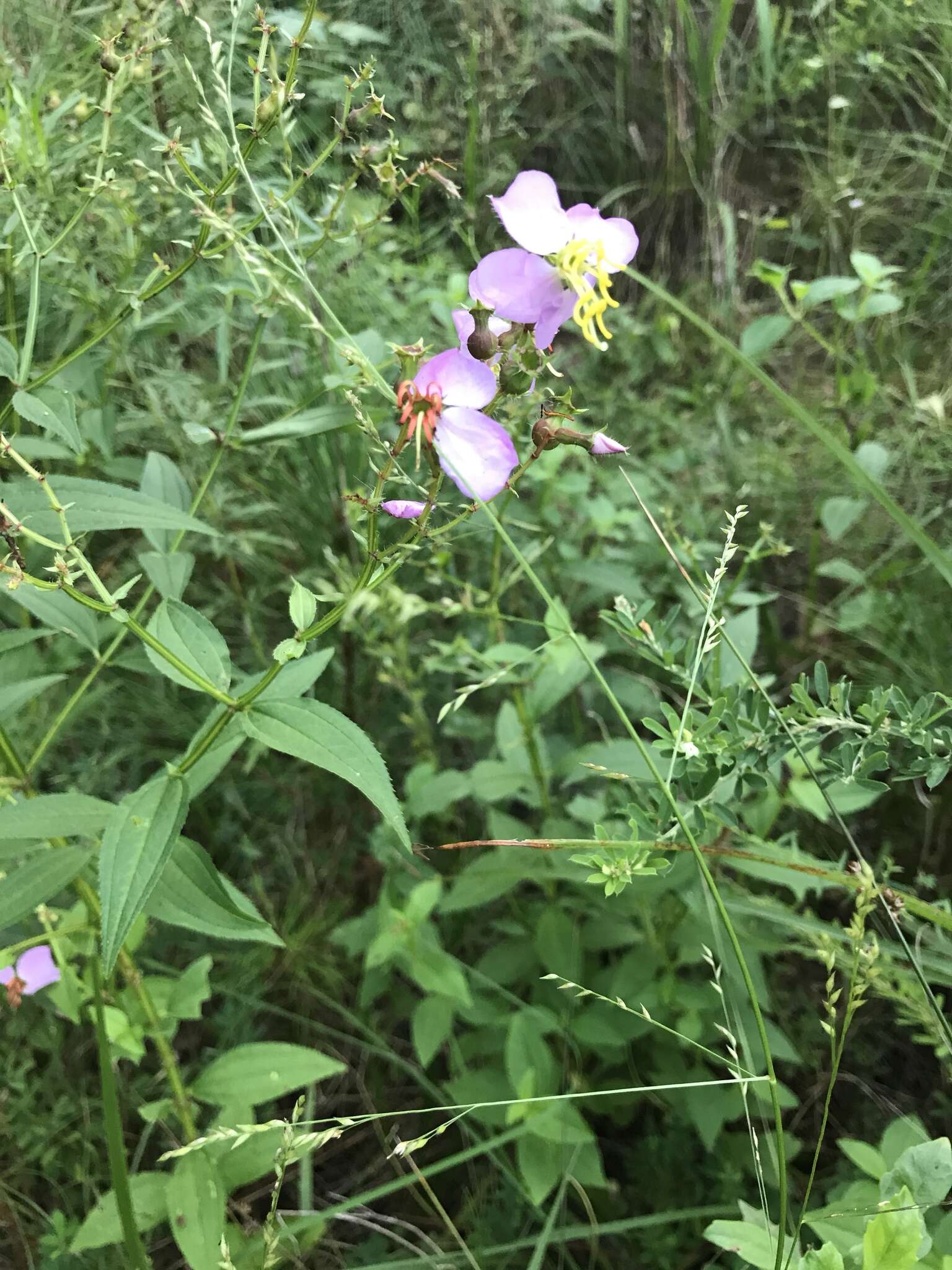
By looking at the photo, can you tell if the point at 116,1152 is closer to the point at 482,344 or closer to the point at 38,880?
the point at 38,880

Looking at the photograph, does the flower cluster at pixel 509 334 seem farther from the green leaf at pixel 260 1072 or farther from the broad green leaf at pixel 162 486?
the green leaf at pixel 260 1072

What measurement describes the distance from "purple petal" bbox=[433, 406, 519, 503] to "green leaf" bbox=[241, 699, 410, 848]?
9.4 inches

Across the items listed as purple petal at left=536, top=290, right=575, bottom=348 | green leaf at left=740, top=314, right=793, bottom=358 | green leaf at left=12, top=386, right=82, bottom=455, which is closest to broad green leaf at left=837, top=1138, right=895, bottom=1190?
purple petal at left=536, top=290, right=575, bottom=348

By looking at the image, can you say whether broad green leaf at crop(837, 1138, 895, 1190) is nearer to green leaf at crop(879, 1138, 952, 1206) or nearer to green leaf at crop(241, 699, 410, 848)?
green leaf at crop(879, 1138, 952, 1206)

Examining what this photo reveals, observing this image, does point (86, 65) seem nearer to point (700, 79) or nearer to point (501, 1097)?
point (700, 79)

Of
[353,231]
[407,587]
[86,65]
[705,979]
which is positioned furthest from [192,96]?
[705,979]

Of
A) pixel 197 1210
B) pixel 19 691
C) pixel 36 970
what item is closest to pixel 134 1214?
pixel 197 1210

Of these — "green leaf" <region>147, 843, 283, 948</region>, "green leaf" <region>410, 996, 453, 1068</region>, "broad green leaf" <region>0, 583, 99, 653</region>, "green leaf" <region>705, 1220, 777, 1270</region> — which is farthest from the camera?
"green leaf" <region>410, 996, 453, 1068</region>

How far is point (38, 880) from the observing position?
2.92 feet

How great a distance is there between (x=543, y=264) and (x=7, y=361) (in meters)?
0.56

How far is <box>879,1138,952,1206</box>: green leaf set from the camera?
77 centimetres

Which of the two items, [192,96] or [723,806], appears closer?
[723,806]

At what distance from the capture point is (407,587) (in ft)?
5.51

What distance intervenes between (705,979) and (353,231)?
1.12m
